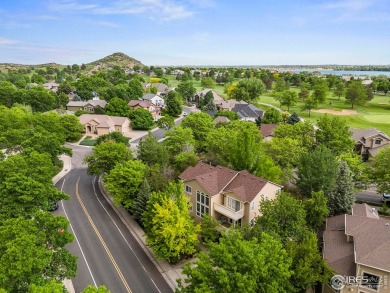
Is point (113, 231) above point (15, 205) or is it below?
below

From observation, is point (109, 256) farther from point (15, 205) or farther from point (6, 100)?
point (6, 100)

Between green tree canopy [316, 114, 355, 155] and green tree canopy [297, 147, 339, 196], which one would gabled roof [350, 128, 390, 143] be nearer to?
green tree canopy [316, 114, 355, 155]

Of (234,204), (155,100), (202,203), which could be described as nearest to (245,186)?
(234,204)

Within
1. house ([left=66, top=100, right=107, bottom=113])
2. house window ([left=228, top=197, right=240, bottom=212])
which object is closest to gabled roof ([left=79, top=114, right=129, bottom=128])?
house ([left=66, top=100, right=107, bottom=113])

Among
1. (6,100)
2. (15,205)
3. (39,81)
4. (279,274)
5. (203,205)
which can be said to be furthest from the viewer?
(39,81)

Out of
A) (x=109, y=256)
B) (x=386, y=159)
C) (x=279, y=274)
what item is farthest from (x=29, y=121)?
(x=386, y=159)

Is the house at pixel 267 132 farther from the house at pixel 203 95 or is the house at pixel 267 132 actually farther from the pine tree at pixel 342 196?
the house at pixel 203 95
